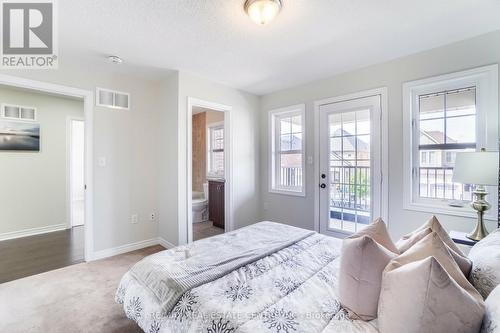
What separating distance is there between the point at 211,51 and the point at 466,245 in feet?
10.1

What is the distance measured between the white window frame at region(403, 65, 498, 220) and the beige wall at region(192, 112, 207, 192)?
4260 mm

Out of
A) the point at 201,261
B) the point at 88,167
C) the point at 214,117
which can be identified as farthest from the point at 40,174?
the point at 201,261

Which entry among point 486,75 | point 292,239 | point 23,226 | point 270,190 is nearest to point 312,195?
point 270,190

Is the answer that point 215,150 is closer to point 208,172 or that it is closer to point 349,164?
point 208,172

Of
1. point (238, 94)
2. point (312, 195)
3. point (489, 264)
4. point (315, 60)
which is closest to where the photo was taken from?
point (489, 264)

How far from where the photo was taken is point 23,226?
382 centimetres

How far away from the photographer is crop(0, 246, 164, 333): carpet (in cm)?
180

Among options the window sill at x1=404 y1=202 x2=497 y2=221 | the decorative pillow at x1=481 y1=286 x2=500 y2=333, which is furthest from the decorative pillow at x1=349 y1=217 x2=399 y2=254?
the window sill at x1=404 y1=202 x2=497 y2=221

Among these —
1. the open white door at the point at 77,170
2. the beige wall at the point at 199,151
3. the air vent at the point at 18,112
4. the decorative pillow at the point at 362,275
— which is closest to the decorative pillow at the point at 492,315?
the decorative pillow at the point at 362,275

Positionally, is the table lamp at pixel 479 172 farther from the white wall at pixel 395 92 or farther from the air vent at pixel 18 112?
the air vent at pixel 18 112

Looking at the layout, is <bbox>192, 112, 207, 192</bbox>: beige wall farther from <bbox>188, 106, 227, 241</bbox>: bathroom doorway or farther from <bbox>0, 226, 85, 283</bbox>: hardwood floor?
<bbox>0, 226, 85, 283</bbox>: hardwood floor

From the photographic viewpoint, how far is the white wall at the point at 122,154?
10.0 ft

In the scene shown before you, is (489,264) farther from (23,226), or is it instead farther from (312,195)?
(23,226)

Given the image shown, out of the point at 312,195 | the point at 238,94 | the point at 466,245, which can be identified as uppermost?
the point at 238,94
